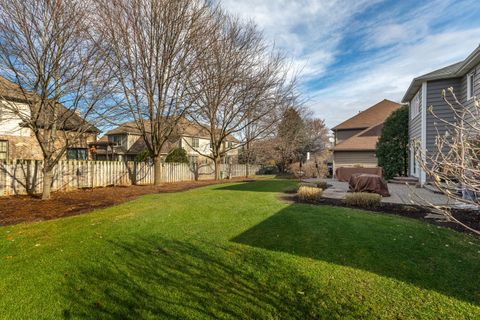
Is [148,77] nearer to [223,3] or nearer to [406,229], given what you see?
[223,3]

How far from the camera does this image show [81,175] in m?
11.7

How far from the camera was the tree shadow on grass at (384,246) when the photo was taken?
3.08m

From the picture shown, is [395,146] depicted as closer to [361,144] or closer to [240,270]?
[361,144]

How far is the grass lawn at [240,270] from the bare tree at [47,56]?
470 cm

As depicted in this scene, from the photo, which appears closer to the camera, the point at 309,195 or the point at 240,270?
the point at 240,270

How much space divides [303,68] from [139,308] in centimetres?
1532

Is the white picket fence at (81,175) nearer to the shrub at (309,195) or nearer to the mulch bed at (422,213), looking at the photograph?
the shrub at (309,195)

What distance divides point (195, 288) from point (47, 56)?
8683 millimetres

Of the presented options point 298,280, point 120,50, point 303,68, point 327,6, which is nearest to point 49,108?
point 120,50

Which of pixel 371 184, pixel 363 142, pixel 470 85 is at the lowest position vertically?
pixel 371 184

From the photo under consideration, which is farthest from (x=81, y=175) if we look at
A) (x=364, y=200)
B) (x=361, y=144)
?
(x=361, y=144)

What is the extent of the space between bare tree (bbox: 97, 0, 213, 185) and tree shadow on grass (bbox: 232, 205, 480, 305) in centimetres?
987

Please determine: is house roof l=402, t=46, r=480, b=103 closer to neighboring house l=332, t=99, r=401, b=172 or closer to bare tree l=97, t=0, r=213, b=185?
neighboring house l=332, t=99, r=401, b=172

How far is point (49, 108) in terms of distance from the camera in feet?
29.5
